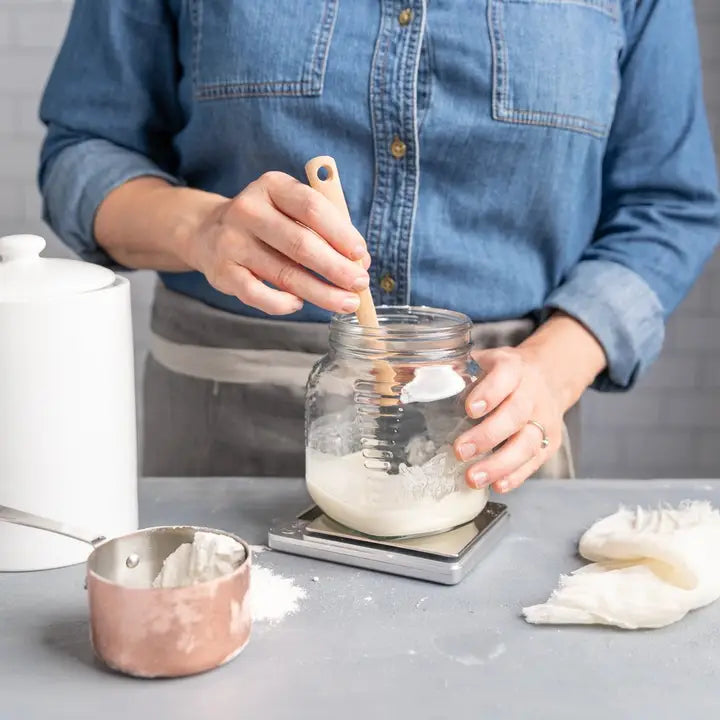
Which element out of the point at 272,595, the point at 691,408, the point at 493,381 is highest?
the point at 493,381

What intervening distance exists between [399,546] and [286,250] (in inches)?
9.6

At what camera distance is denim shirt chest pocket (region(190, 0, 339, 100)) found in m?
1.06

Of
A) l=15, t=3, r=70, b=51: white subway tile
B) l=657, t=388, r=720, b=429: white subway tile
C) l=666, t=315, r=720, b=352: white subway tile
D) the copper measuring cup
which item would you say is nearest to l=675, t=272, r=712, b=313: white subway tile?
l=666, t=315, r=720, b=352: white subway tile

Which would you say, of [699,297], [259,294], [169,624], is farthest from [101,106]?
[699,297]

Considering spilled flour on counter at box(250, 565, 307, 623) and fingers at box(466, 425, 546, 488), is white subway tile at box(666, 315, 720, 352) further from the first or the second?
spilled flour on counter at box(250, 565, 307, 623)

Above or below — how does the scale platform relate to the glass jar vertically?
below

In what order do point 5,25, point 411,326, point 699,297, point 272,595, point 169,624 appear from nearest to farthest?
1. point 169,624
2. point 272,595
3. point 411,326
4. point 5,25
5. point 699,297

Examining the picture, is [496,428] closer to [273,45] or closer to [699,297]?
[273,45]

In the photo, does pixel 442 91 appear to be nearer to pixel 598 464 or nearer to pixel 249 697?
pixel 249 697

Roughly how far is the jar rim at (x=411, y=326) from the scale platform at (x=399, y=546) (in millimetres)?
156

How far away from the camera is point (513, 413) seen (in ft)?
2.79

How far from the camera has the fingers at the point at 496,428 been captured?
0.80 m

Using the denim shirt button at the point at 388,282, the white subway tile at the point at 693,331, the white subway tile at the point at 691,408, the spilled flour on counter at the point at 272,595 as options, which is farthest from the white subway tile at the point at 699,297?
the spilled flour on counter at the point at 272,595

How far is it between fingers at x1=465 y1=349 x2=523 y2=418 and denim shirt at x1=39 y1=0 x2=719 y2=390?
0.23 m
